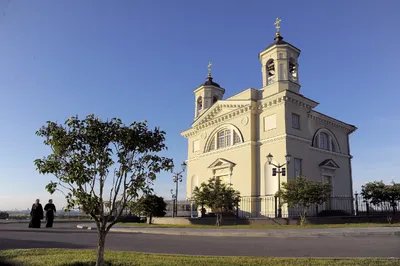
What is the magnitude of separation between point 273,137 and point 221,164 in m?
5.89

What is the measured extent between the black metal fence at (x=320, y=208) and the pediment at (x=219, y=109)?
26.7ft

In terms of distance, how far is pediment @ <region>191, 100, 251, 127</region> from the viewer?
29.9 meters

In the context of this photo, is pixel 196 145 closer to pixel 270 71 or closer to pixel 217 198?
pixel 270 71

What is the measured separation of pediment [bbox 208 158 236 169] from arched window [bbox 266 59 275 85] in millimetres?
7769

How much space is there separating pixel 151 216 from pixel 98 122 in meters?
20.8

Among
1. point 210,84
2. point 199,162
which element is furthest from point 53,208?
point 210,84

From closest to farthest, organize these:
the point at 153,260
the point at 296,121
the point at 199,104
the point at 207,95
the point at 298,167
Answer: the point at 153,260, the point at 298,167, the point at 296,121, the point at 207,95, the point at 199,104

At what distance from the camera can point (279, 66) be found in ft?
93.5

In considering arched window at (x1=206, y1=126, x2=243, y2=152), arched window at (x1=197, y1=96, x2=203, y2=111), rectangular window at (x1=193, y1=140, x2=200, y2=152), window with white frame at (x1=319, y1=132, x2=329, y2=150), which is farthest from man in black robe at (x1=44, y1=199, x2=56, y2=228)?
window with white frame at (x1=319, y1=132, x2=329, y2=150)

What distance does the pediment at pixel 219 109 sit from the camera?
29.9 metres

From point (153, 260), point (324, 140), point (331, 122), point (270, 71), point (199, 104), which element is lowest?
point (153, 260)

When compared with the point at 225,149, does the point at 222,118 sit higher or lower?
higher

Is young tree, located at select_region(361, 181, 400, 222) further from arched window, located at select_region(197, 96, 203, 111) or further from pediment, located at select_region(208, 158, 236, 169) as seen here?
arched window, located at select_region(197, 96, 203, 111)

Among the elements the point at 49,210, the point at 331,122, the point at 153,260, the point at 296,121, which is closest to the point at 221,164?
the point at 296,121
